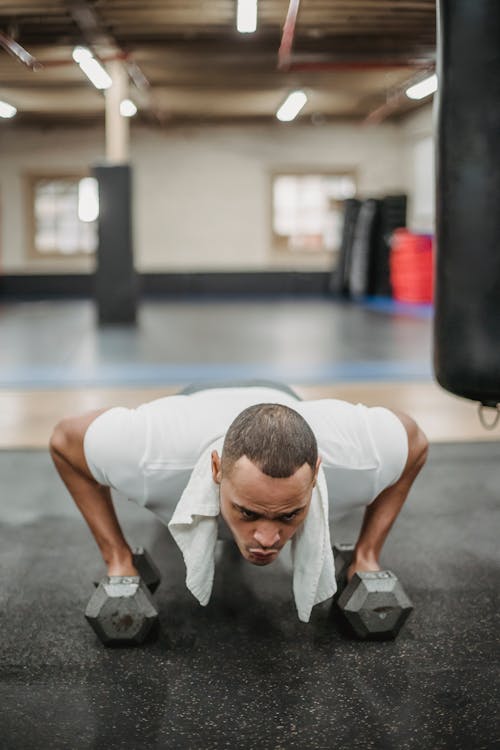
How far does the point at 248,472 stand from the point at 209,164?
49.6 feet

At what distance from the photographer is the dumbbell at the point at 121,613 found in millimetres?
1960

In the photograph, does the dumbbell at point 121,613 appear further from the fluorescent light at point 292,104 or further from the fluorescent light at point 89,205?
the fluorescent light at point 292,104

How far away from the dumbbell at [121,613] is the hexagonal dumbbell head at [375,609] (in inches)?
19.6

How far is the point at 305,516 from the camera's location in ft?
5.72

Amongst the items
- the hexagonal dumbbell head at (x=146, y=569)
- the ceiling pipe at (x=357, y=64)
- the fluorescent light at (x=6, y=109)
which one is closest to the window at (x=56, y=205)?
the fluorescent light at (x=6, y=109)

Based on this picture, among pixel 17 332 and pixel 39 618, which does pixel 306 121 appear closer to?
pixel 17 332

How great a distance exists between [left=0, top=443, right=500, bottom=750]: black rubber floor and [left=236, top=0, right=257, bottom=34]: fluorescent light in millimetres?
5716

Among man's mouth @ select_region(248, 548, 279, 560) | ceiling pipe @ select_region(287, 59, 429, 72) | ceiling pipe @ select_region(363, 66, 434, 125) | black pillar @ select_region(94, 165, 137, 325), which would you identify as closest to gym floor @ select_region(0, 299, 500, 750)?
man's mouth @ select_region(248, 548, 279, 560)

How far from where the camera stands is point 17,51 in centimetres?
955

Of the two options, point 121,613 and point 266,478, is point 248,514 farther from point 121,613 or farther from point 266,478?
point 121,613

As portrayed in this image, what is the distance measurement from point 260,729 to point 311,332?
7503mm

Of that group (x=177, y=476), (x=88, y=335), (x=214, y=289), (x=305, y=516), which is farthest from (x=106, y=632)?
(x=214, y=289)

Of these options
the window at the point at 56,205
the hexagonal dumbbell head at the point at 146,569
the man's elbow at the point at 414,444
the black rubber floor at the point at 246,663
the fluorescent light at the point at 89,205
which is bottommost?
the black rubber floor at the point at 246,663

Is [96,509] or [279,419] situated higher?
[279,419]
